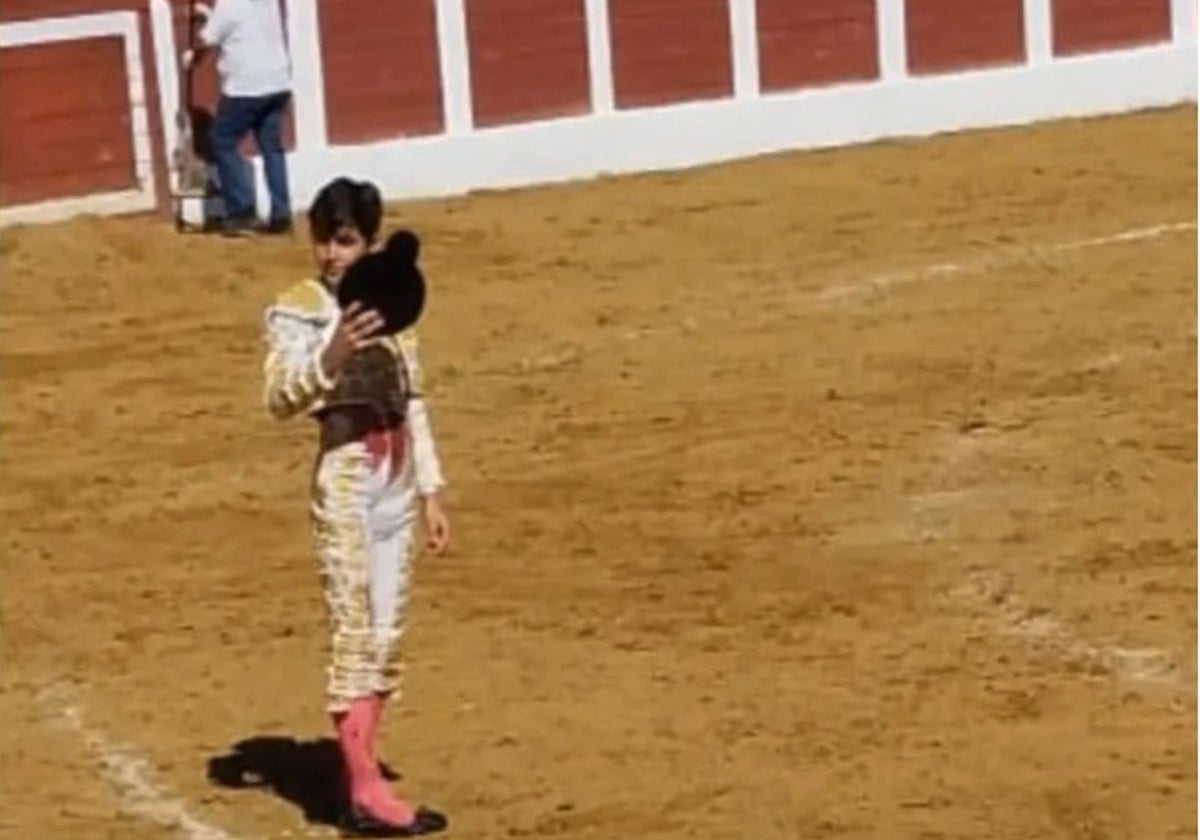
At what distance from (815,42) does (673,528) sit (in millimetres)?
9030

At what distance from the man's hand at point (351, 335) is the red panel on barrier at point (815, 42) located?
1253 cm

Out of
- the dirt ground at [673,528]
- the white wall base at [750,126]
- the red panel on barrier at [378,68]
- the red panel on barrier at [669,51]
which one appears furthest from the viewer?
the red panel on barrier at [669,51]

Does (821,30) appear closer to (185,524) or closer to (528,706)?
(185,524)

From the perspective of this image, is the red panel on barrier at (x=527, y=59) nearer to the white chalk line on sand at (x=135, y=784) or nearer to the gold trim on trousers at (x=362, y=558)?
the white chalk line on sand at (x=135, y=784)

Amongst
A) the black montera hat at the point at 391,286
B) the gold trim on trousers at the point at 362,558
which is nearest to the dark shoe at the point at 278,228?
the gold trim on trousers at the point at 362,558

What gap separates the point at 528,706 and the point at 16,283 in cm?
772

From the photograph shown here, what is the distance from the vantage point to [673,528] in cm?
1258

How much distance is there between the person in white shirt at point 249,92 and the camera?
18672mm

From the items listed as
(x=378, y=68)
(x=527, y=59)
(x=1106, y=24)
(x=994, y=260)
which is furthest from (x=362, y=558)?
(x=1106, y=24)

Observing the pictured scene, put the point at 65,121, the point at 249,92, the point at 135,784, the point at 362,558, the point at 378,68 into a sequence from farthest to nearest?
the point at 378,68
the point at 65,121
the point at 249,92
the point at 135,784
the point at 362,558

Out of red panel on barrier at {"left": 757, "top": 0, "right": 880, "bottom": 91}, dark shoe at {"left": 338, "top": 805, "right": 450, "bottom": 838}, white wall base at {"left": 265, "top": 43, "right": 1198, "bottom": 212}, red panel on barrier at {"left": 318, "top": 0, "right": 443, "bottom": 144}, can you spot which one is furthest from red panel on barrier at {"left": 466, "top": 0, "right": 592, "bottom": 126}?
dark shoe at {"left": 338, "top": 805, "right": 450, "bottom": 838}

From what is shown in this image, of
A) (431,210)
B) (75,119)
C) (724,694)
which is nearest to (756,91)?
(431,210)

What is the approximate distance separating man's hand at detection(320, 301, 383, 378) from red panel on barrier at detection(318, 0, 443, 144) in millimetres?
11320

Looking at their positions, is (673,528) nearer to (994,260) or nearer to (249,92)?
(994,260)
